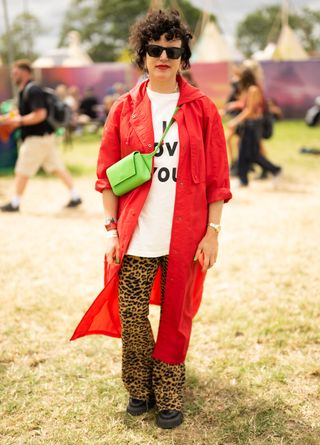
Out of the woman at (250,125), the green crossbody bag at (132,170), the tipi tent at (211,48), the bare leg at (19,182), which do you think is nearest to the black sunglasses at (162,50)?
the green crossbody bag at (132,170)

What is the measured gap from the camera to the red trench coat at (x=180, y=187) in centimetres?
237

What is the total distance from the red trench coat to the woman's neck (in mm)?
39

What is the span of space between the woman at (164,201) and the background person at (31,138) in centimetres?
450

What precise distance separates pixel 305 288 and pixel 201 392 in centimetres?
174

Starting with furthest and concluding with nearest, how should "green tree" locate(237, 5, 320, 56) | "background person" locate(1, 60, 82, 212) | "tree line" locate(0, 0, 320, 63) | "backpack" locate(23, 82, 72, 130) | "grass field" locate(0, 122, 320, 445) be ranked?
"green tree" locate(237, 5, 320, 56) < "tree line" locate(0, 0, 320, 63) < "backpack" locate(23, 82, 72, 130) < "background person" locate(1, 60, 82, 212) < "grass field" locate(0, 122, 320, 445)

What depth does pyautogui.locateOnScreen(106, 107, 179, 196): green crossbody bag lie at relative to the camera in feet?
7.64

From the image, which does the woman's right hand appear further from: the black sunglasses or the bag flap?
the black sunglasses

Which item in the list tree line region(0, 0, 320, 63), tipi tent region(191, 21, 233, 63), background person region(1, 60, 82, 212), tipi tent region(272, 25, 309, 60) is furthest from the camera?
tree line region(0, 0, 320, 63)

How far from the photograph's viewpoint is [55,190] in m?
8.70

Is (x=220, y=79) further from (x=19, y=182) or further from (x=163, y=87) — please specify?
(x=163, y=87)

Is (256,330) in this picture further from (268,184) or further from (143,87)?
(268,184)

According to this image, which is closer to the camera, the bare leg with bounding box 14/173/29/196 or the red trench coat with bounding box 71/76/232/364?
the red trench coat with bounding box 71/76/232/364

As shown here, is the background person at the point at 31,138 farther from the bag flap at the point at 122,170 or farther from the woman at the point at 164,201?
the bag flap at the point at 122,170

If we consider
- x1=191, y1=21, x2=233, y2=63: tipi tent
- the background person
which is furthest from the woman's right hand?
x1=191, y1=21, x2=233, y2=63: tipi tent
